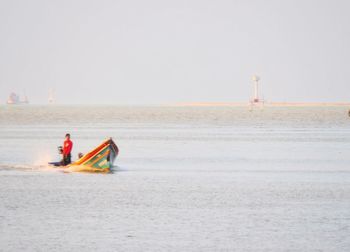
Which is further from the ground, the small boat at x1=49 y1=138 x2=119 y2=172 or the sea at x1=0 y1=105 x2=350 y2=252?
the small boat at x1=49 y1=138 x2=119 y2=172

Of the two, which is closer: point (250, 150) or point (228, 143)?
point (250, 150)

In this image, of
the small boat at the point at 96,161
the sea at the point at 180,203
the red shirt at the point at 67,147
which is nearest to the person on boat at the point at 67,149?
the red shirt at the point at 67,147

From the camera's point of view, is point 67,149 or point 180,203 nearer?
point 180,203

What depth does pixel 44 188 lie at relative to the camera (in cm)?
3747

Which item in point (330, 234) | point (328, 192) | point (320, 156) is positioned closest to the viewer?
point (330, 234)

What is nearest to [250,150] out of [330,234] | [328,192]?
[328,192]

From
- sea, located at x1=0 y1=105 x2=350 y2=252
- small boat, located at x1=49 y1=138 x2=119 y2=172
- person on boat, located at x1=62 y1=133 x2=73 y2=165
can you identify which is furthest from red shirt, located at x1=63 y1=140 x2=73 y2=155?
sea, located at x1=0 y1=105 x2=350 y2=252

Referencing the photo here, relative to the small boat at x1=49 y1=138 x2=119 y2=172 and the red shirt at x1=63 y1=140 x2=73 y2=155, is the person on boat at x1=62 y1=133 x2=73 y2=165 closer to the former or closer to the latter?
the red shirt at x1=63 y1=140 x2=73 y2=155

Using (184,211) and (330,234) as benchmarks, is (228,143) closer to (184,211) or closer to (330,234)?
(184,211)

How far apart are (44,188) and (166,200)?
6.52 m

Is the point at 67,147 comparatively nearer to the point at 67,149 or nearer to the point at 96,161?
the point at 67,149

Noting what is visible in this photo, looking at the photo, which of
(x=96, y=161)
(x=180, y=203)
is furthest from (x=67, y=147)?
(x=180, y=203)

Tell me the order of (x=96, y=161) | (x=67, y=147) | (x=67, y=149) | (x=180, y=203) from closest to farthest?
1. (x=180, y=203)
2. (x=67, y=147)
3. (x=67, y=149)
4. (x=96, y=161)

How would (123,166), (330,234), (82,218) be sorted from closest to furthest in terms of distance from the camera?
1. (330,234)
2. (82,218)
3. (123,166)
